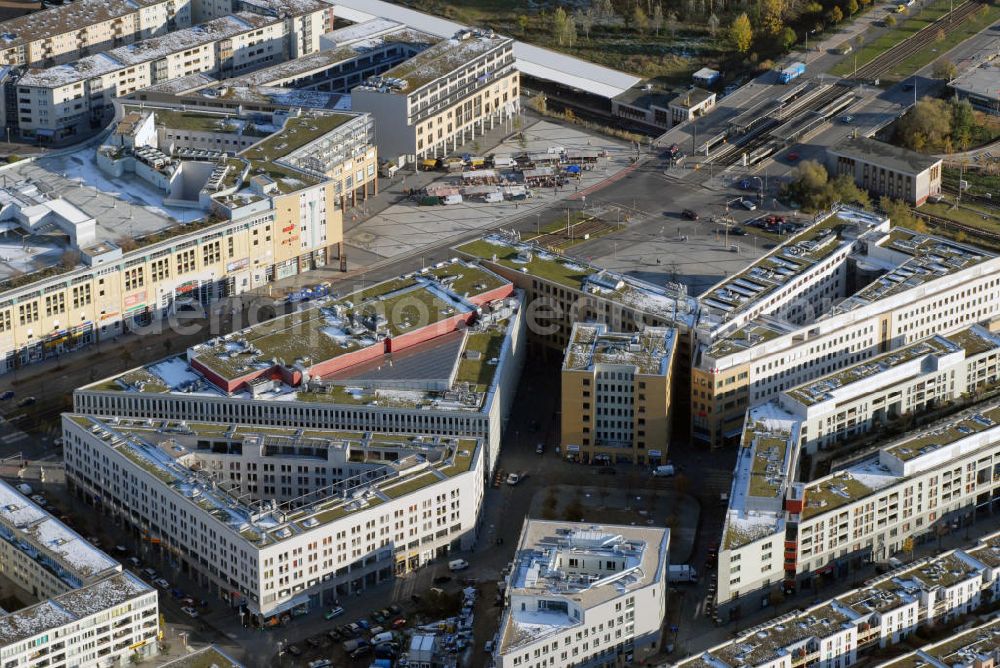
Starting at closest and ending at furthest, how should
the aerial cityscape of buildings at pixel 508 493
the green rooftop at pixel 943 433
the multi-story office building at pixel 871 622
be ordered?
the multi-story office building at pixel 871 622, the aerial cityscape of buildings at pixel 508 493, the green rooftop at pixel 943 433

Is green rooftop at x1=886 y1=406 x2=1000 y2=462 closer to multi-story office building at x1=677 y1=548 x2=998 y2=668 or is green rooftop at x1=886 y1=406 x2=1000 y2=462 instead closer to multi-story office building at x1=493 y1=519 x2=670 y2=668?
multi-story office building at x1=677 y1=548 x2=998 y2=668

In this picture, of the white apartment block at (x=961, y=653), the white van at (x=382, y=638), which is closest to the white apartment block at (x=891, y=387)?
the white apartment block at (x=961, y=653)

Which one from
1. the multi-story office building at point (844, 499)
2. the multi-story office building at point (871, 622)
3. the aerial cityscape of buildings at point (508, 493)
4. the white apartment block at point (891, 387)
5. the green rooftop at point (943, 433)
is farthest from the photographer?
the white apartment block at point (891, 387)

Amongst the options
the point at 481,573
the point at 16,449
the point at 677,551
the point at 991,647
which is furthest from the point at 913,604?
the point at 16,449

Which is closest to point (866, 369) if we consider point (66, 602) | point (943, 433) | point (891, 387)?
point (891, 387)

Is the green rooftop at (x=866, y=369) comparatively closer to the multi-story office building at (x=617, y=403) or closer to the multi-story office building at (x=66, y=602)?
the multi-story office building at (x=617, y=403)

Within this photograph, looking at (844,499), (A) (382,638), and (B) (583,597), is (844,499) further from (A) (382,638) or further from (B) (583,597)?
(A) (382,638)

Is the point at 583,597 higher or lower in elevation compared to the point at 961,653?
higher

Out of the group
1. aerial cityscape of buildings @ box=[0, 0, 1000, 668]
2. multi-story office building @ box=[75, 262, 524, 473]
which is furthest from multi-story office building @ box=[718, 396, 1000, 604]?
multi-story office building @ box=[75, 262, 524, 473]
